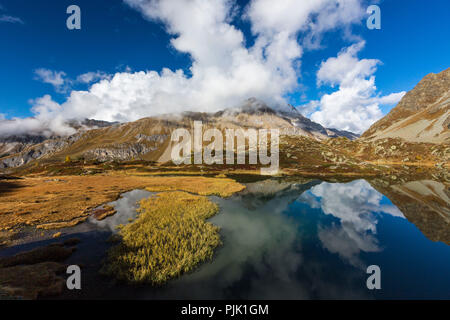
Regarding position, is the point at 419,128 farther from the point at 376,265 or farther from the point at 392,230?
the point at 376,265

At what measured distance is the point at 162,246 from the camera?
21.2m

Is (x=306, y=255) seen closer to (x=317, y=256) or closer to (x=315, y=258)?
(x=315, y=258)

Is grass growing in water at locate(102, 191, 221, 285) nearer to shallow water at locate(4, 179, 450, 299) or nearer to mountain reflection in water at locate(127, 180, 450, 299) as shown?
shallow water at locate(4, 179, 450, 299)

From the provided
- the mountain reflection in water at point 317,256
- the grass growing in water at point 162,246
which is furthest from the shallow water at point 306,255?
the grass growing in water at point 162,246

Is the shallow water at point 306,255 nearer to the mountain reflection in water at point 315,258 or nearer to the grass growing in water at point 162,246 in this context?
the mountain reflection in water at point 315,258

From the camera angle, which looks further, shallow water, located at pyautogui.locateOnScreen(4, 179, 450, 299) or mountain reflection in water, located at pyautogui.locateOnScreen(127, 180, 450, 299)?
mountain reflection in water, located at pyautogui.locateOnScreen(127, 180, 450, 299)

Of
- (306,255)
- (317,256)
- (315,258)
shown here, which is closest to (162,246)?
(306,255)

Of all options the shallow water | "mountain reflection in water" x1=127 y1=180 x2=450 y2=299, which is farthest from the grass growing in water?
"mountain reflection in water" x1=127 y1=180 x2=450 y2=299

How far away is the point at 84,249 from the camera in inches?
856

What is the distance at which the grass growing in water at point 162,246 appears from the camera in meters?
16.6

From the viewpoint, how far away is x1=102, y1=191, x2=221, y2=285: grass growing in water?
16625 millimetres

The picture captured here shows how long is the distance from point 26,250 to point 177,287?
21243mm
